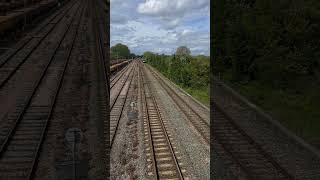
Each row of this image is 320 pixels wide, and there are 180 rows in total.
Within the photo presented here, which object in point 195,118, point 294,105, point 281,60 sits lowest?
point 195,118

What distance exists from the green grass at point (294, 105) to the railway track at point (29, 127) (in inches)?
443

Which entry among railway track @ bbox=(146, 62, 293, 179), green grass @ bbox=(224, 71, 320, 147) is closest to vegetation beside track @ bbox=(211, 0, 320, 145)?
green grass @ bbox=(224, 71, 320, 147)

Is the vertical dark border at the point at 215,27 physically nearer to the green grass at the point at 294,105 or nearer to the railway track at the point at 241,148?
the green grass at the point at 294,105

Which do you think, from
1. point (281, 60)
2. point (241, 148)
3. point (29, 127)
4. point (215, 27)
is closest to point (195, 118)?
point (241, 148)

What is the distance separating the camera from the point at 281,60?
25.7 meters

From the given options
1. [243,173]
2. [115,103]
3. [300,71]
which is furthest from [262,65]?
[243,173]

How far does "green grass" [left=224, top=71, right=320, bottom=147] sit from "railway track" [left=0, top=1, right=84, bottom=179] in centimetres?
1126

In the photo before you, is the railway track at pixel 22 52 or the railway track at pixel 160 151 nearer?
the railway track at pixel 160 151

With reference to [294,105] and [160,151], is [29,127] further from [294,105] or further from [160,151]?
[294,105]

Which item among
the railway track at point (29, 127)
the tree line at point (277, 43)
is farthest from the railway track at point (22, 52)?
the tree line at point (277, 43)

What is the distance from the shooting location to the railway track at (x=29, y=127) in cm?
1273

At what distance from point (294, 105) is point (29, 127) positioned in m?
14.2

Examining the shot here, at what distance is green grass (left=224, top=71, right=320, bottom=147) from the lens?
18016 millimetres

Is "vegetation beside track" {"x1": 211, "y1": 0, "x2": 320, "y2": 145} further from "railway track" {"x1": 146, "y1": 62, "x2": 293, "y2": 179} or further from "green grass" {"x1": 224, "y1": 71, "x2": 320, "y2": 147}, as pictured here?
"railway track" {"x1": 146, "y1": 62, "x2": 293, "y2": 179}
